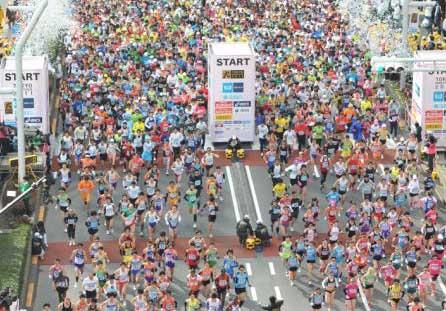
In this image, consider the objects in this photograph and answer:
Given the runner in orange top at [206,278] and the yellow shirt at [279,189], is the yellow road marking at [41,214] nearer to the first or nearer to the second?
the runner in orange top at [206,278]

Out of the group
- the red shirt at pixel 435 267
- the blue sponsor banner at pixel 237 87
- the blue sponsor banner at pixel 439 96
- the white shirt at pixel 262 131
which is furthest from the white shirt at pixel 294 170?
the red shirt at pixel 435 267

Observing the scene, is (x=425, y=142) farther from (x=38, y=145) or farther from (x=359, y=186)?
(x=38, y=145)

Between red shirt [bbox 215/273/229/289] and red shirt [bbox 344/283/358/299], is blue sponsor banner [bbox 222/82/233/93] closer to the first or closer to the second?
red shirt [bbox 215/273/229/289]

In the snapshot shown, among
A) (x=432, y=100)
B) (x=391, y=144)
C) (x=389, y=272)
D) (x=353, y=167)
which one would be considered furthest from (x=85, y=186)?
(x=432, y=100)

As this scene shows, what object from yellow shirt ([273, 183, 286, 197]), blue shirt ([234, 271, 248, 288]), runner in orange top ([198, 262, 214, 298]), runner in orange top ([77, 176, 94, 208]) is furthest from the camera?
runner in orange top ([77, 176, 94, 208])

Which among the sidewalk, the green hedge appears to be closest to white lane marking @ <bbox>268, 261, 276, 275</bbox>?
the green hedge
